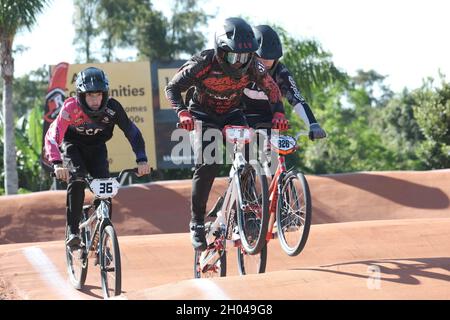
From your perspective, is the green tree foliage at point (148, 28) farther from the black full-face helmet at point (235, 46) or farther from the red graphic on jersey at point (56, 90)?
the black full-face helmet at point (235, 46)

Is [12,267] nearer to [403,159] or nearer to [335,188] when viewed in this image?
[335,188]

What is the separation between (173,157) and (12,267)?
9.98 m

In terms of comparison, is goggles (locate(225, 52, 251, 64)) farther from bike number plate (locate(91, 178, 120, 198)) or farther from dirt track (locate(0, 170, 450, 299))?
dirt track (locate(0, 170, 450, 299))

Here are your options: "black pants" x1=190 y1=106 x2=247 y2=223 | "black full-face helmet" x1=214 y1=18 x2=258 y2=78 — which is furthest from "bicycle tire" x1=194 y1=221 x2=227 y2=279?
"black full-face helmet" x1=214 y1=18 x2=258 y2=78

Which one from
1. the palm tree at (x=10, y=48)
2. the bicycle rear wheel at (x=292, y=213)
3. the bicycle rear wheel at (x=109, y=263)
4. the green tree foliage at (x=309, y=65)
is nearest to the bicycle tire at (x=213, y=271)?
the bicycle rear wheel at (x=292, y=213)

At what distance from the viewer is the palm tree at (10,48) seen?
54.6 ft

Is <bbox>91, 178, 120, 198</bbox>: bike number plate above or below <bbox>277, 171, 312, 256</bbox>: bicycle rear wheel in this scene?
above

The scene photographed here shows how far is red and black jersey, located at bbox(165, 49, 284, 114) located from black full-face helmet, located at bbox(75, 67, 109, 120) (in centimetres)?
58

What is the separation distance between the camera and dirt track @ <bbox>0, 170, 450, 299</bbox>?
5.94 m

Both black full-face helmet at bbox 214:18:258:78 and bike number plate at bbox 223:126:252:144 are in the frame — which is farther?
bike number plate at bbox 223:126:252:144

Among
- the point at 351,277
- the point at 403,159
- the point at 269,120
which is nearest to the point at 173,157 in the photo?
the point at 269,120

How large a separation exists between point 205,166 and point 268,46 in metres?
1.64

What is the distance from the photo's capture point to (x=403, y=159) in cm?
4150

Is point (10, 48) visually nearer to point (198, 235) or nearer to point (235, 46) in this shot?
point (198, 235)
